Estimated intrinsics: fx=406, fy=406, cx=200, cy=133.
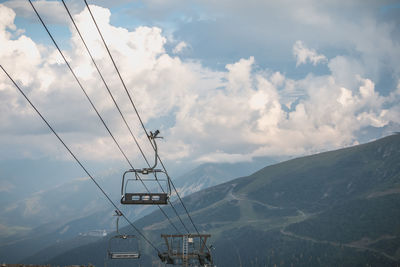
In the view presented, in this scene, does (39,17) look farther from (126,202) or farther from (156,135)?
(126,202)

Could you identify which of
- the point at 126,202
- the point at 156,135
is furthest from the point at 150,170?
the point at 126,202

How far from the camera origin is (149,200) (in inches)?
1123

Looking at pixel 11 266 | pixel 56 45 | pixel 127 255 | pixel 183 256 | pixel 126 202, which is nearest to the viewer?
pixel 56 45

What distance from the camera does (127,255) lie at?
116ft

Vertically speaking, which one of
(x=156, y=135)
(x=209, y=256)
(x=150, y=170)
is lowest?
(x=209, y=256)

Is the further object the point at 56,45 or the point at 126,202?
the point at 126,202

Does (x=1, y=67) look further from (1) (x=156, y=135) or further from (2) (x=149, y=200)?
(2) (x=149, y=200)

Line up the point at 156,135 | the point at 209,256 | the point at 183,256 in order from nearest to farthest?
the point at 156,135, the point at 183,256, the point at 209,256

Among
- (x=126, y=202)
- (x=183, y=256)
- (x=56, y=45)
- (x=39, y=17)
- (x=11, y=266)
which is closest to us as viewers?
(x=39, y=17)

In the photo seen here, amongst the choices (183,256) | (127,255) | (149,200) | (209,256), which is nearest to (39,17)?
(149,200)

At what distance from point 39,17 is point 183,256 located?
35.2m

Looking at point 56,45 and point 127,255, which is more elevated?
point 56,45

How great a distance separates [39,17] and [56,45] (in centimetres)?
204

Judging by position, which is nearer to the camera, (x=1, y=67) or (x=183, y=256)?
(x=1, y=67)
